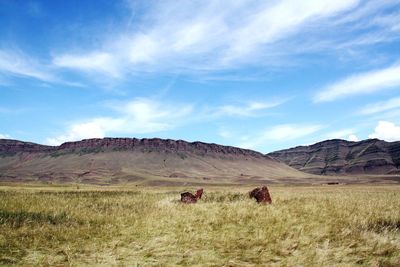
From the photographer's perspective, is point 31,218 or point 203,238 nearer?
point 203,238

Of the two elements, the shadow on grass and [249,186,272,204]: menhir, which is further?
[249,186,272,204]: menhir

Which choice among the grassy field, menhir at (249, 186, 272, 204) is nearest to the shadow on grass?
the grassy field

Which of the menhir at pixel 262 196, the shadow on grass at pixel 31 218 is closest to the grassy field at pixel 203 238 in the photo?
the shadow on grass at pixel 31 218

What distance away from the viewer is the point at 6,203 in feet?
67.1

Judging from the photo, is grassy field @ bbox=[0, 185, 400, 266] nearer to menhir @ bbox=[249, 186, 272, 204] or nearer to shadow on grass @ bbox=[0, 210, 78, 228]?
shadow on grass @ bbox=[0, 210, 78, 228]

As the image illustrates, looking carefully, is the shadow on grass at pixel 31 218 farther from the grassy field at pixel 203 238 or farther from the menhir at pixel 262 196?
the menhir at pixel 262 196

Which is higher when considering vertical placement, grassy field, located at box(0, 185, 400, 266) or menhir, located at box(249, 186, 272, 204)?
menhir, located at box(249, 186, 272, 204)

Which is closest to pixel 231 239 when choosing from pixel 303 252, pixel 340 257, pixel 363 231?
pixel 303 252

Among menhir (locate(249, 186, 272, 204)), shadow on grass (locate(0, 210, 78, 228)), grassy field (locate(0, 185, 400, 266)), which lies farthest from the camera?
menhir (locate(249, 186, 272, 204))

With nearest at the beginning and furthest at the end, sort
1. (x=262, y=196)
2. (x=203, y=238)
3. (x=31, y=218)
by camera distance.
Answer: (x=203, y=238), (x=31, y=218), (x=262, y=196)

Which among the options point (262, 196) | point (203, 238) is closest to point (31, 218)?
point (203, 238)

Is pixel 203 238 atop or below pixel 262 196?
below

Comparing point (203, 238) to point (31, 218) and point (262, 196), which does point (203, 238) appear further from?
point (262, 196)

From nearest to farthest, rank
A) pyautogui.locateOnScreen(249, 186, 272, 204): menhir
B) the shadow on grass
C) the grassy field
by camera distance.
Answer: the grassy field → the shadow on grass → pyautogui.locateOnScreen(249, 186, 272, 204): menhir
